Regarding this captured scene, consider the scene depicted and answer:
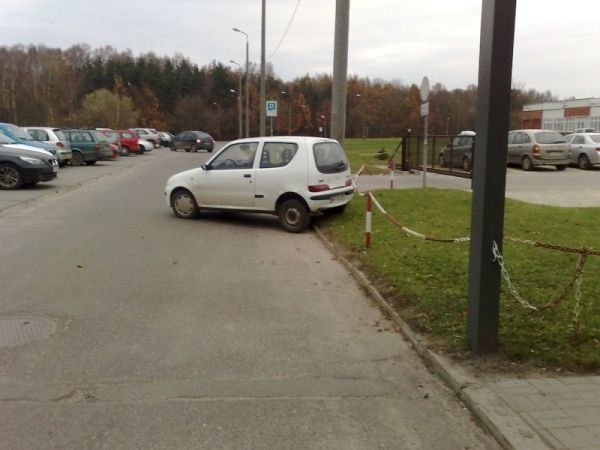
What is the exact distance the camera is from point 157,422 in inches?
141

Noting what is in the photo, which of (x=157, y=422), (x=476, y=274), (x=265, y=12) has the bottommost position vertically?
(x=157, y=422)

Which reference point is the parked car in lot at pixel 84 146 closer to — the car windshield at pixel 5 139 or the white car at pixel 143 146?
the car windshield at pixel 5 139

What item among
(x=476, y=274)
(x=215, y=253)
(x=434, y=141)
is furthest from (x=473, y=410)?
(x=434, y=141)

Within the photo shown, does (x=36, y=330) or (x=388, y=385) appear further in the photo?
(x=36, y=330)

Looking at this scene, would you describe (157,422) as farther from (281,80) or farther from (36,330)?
(281,80)

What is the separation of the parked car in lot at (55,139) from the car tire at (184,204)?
14481 millimetres

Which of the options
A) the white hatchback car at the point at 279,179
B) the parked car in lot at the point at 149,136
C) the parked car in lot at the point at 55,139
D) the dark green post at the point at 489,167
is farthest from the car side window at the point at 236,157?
the parked car in lot at the point at 149,136

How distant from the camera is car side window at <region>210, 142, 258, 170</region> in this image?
11102 millimetres

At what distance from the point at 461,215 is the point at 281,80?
10817cm

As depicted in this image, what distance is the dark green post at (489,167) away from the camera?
4184 mm

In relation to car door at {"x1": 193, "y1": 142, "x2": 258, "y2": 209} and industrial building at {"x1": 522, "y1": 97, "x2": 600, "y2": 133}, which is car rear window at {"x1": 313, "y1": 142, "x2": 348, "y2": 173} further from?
industrial building at {"x1": 522, "y1": 97, "x2": 600, "y2": 133}

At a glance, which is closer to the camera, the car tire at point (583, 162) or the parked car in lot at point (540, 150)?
the parked car in lot at point (540, 150)

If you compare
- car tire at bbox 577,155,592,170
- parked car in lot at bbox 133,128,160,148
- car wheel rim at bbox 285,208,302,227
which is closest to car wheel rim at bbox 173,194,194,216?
car wheel rim at bbox 285,208,302,227

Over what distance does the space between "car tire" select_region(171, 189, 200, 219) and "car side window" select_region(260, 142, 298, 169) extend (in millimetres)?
1876
